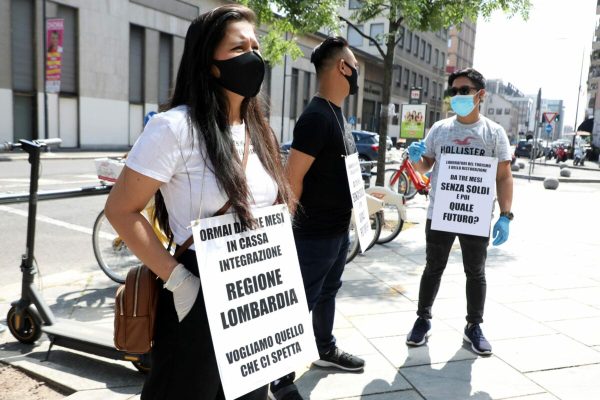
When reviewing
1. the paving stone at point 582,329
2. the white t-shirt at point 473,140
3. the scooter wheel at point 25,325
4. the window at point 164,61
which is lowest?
the paving stone at point 582,329

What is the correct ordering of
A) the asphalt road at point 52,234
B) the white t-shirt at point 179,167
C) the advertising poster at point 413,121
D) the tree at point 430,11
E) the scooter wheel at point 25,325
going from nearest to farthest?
1. the white t-shirt at point 179,167
2. the scooter wheel at point 25,325
3. the asphalt road at point 52,234
4. the tree at point 430,11
5. the advertising poster at point 413,121

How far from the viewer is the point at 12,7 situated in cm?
2044

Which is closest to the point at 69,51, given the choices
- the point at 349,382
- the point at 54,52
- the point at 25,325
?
the point at 54,52

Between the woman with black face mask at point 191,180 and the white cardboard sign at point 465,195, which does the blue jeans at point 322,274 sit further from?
the woman with black face mask at point 191,180

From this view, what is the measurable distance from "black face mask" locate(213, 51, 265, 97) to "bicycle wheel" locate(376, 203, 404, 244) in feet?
17.3

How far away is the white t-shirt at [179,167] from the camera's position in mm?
1606

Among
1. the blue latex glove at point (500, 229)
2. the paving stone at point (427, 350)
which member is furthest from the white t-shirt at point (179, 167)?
the blue latex glove at point (500, 229)

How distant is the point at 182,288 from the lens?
1.67m

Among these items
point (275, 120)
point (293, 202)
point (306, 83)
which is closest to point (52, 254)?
point (293, 202)

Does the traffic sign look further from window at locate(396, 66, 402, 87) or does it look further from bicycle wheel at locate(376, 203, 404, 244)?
window at locate(396, 66, 402, 87)

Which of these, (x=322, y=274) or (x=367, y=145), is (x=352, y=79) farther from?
(x=367, y=145)

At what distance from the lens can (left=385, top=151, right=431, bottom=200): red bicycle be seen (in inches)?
418

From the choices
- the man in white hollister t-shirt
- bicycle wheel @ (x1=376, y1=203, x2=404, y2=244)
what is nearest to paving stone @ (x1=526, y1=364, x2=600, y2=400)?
the man in white hollister t-shirt

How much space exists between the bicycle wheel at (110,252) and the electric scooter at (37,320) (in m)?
1.43
